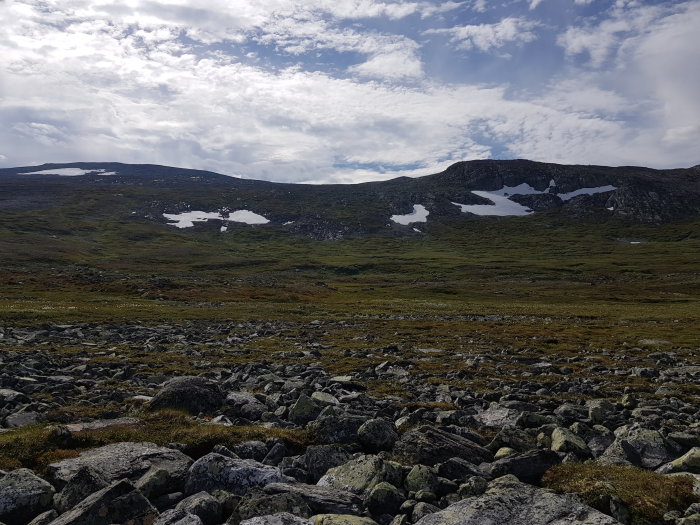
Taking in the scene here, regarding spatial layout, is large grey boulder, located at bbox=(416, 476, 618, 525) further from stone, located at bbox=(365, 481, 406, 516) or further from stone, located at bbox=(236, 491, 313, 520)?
stone, located at bbox=(236, 491, 313, 520)

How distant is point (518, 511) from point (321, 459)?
4.60 metres

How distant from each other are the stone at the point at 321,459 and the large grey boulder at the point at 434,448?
1393mm

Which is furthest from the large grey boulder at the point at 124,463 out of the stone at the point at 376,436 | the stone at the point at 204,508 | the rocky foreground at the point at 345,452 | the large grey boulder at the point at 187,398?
the stone at the point at 376,436

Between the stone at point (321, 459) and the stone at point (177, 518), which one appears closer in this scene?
the stone at point (177, 518)

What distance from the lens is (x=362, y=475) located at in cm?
1038

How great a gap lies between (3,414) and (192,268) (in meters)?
124

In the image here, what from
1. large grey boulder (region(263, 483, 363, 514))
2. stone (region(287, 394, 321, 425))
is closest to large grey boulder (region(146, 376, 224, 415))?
stone (region(287, 394, 321, 425))

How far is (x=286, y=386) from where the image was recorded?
19.5m

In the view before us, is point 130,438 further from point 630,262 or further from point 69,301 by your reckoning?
point 630,262

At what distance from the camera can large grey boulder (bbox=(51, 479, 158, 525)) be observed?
8.04 meters

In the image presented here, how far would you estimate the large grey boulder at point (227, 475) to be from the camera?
9867 mm

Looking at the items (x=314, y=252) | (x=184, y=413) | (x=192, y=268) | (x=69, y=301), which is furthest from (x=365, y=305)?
(x=314, y=252)

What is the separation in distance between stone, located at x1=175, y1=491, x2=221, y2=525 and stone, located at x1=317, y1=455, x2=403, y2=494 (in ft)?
7.68

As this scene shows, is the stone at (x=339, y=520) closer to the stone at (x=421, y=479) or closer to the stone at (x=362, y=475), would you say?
the stone at (x=362, y=475)
